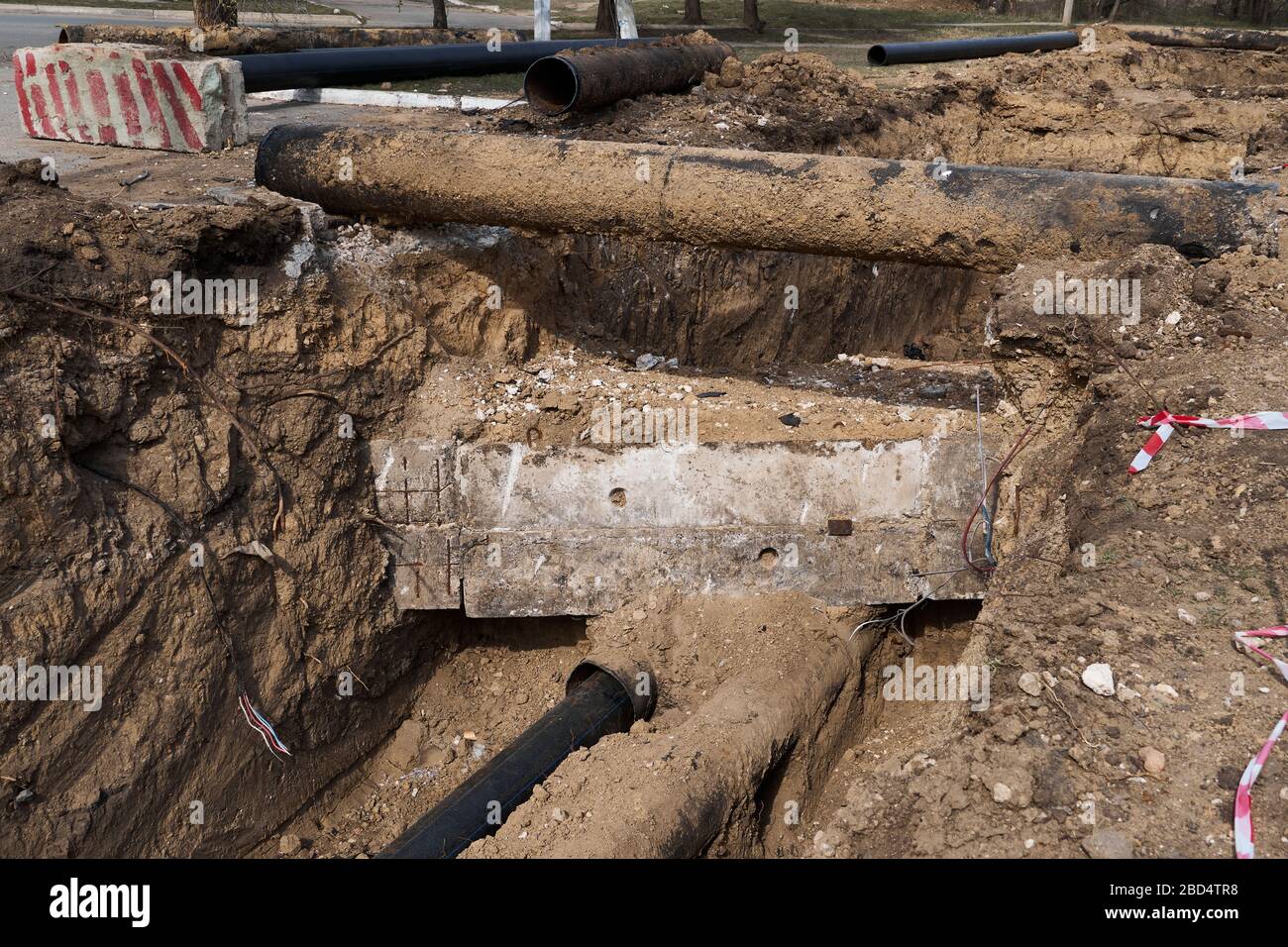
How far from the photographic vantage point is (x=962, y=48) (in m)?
13.3

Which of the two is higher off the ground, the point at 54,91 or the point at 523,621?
the point at 54,91

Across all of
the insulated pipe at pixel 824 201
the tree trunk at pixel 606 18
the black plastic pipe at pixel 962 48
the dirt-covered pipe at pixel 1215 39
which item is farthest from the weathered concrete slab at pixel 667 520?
the tree trunk at pixel 606 18

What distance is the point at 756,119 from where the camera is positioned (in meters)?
8.65

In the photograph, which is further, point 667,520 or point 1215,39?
point 1215,39

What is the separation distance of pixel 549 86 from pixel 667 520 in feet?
14.7

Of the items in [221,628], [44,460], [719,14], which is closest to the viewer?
[44,460]

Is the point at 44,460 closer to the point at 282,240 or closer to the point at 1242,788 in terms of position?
the point at 282,240

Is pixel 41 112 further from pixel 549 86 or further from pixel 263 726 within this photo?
pixel 263 726

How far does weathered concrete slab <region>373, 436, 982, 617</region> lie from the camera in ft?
20.1

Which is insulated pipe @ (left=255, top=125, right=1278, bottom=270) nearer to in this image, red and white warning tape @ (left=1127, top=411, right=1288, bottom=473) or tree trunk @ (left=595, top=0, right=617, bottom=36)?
red and white warning tape @ (left=1127, top=411, right=1288, bottom=473)

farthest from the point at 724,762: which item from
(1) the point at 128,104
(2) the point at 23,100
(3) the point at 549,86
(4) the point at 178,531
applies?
(2) the point at 23,100

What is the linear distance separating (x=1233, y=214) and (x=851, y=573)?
2.88 metres

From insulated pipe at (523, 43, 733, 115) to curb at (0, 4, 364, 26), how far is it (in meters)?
12.4

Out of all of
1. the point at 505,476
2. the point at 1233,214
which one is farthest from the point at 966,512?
the point at 505,476
